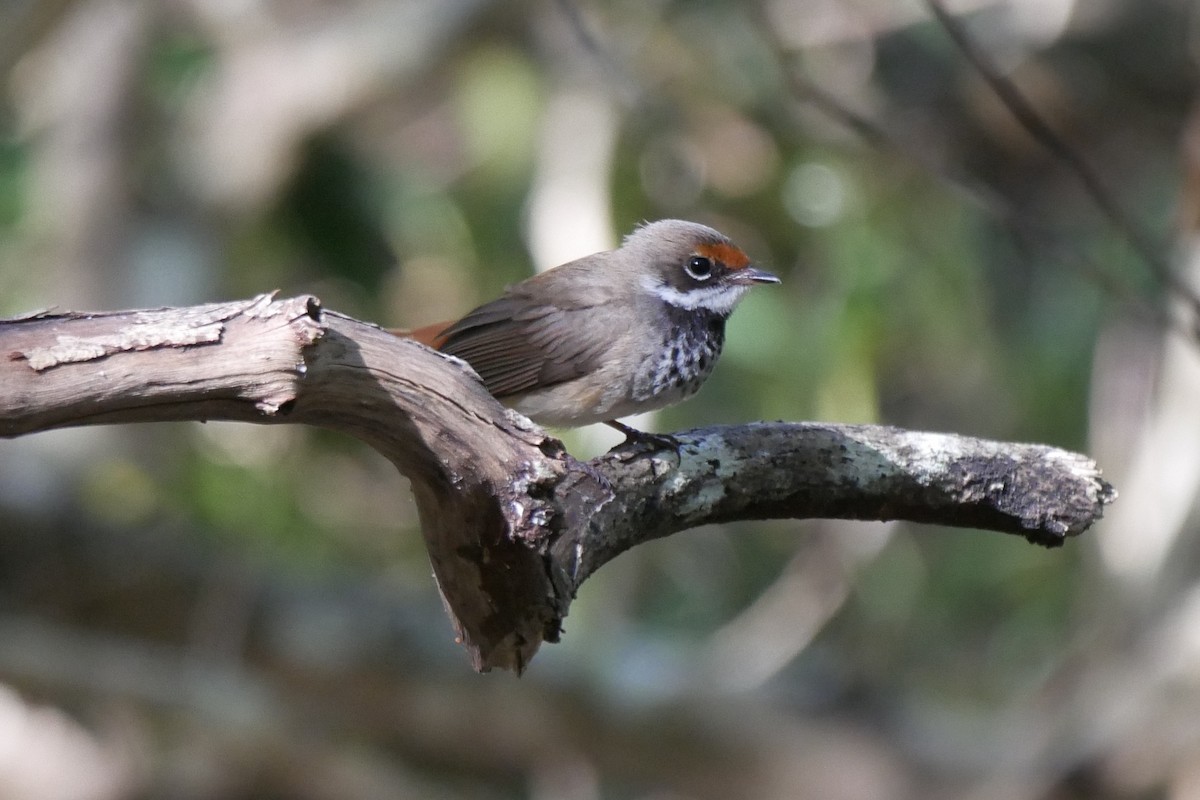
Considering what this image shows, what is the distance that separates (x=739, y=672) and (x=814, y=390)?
210cm

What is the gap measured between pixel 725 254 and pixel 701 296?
20 cm

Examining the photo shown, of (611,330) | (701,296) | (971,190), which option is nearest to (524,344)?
(611,330)

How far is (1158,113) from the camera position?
39.8 ft

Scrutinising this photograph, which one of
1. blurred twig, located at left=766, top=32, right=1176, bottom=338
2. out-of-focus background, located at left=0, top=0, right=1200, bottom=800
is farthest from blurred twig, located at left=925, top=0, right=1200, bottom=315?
out-of-focus background, located at left=0, top=0, right=1200, bottom=800

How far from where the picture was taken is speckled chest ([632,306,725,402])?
4.50 m

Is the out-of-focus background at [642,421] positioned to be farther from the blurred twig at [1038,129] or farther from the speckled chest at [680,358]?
the speckled chest at [680,358]

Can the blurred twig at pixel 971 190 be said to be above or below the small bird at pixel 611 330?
above

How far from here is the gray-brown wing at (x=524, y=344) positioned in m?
4.55

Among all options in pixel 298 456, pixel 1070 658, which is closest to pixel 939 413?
pixel 1070 658

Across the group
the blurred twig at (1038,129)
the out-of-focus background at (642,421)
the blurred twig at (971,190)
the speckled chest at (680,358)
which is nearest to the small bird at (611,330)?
the speckled chest at (680,358)

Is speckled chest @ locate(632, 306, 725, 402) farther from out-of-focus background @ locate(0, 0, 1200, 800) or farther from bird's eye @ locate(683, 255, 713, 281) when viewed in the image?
out-of-focus background @ locate(0, 0, 1200, 800)

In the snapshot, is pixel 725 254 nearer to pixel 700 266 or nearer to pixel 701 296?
pixel 700 266

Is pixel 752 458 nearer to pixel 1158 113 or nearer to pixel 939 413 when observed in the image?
pixel 939 413

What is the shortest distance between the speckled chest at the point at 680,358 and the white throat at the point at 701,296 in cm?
3
